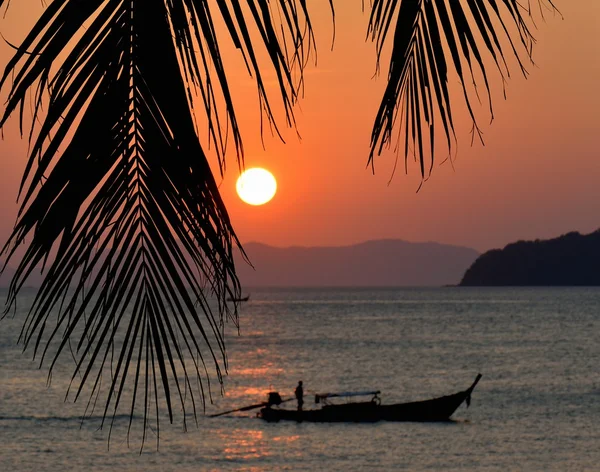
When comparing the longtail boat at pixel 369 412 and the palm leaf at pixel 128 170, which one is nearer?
the palm leaf at pixel 128 170

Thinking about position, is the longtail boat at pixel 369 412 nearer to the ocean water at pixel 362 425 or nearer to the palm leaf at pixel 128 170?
the ocean water at pixel 362 425

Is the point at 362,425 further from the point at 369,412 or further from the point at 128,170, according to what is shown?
the point at 128,170

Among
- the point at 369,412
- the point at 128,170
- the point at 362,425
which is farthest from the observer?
the point at 369,412

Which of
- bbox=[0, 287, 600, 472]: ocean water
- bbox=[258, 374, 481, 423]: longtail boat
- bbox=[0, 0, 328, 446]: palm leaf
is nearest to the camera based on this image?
bbox=[0, 0, 328, 446]: palm leaf

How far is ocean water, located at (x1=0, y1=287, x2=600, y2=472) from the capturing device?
31.1m

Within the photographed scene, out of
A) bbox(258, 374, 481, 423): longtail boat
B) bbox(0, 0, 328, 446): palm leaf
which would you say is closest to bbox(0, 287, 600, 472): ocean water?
bbox(258, 374, 481, 423): longtail boat

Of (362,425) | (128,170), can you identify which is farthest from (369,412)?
(128,170)

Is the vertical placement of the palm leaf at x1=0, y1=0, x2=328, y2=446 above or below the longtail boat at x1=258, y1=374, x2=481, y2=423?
above

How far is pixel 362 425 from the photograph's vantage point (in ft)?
123

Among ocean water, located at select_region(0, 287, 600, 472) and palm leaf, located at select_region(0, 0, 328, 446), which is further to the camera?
ocean water, located at select_region(0, 287, 600, 472)

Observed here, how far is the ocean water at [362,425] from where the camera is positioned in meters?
31.1

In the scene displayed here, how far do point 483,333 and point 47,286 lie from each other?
299 feet

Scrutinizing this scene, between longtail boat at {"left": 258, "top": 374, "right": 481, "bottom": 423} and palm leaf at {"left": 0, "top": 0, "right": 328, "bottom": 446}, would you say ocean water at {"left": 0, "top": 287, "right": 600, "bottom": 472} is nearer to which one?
longtail boat at {"left": 258, "top": 374, "right": 481, "bottom": 423}

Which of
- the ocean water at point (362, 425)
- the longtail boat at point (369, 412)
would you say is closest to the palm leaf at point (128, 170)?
the ocean water at point (362, 425)
